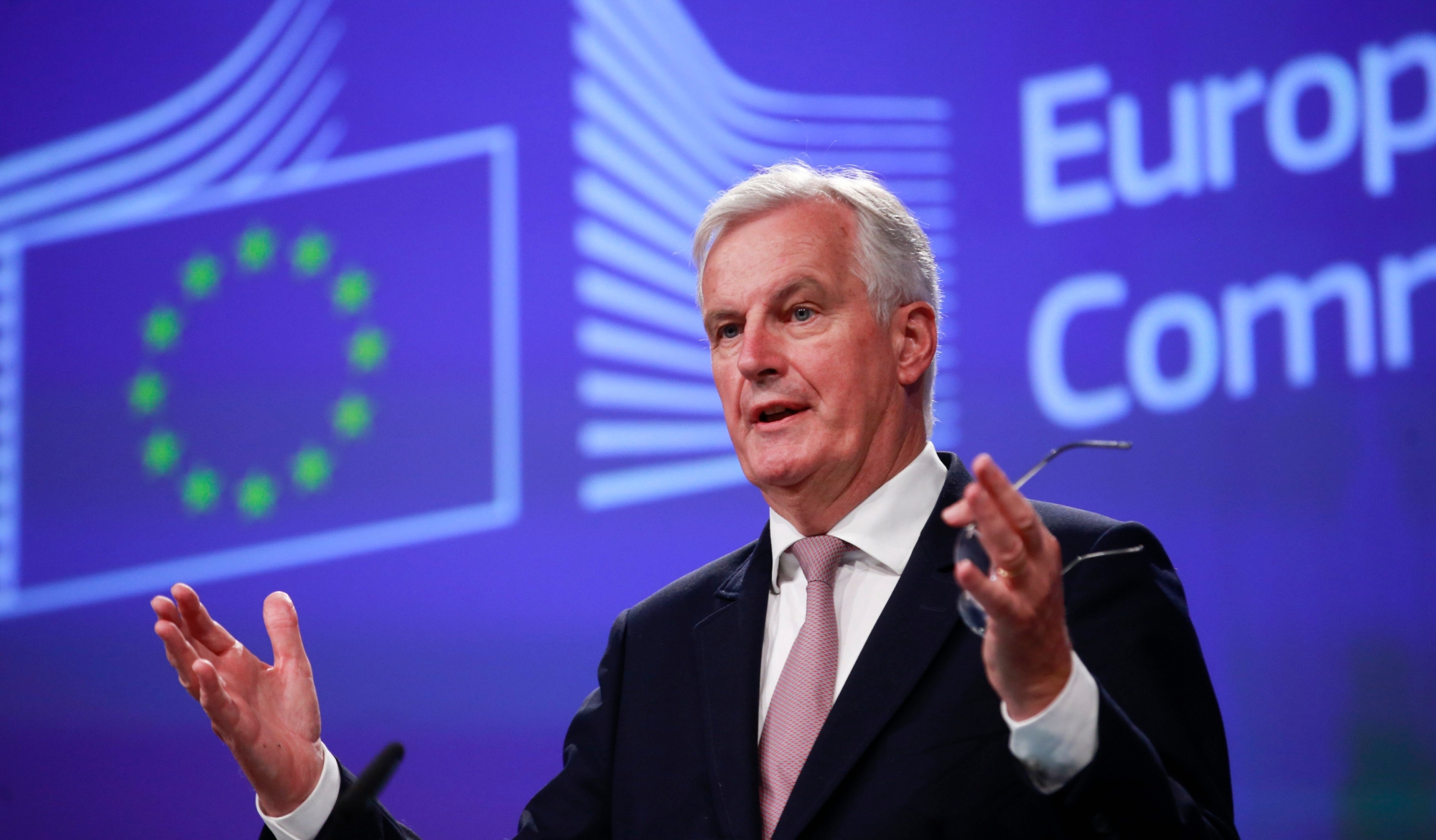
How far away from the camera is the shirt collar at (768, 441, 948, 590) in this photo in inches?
63.6

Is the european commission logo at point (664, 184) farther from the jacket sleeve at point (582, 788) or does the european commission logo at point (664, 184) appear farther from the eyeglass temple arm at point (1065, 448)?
the eyeglass temple arm at point (1065, 448)

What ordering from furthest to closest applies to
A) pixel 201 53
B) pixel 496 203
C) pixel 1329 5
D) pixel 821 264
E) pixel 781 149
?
pixel 201 53 < pixel 496 203 < pixel 781 149 < pixel 1329 5 < pixel 821 264

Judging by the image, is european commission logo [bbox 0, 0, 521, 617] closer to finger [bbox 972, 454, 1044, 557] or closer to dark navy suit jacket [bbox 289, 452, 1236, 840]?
dark navy suit jacket [bbox 289, 452, 1236, 840]

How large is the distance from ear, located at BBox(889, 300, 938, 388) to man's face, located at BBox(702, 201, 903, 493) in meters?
0.02

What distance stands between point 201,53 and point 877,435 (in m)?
2.36

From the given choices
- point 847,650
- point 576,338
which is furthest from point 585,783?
point 576,338

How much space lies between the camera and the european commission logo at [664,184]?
105 inches

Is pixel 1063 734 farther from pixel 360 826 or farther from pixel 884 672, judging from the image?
pixel 360 826

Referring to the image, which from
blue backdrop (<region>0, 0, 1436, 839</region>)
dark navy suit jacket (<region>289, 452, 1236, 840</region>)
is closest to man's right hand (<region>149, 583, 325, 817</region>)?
dark navy suit jacket (<region>289, 452, 1236, 840</region>)

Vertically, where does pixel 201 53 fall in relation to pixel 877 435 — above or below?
above

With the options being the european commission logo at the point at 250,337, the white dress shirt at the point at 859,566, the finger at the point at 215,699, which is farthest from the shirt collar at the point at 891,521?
the european commission logo at the point at 250,337

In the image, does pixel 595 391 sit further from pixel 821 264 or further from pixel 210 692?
pixel 210 692

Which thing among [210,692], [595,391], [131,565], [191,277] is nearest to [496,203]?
[595,391]

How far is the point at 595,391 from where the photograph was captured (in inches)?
111
